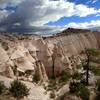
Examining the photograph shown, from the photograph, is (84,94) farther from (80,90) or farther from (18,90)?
(18,90)

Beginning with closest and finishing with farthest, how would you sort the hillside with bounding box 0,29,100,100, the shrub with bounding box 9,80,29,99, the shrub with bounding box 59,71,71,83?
the shrub with bounding box 9,80,29,99 < the hillside with bounding box 0,29,100,100 < the shrub with bounding box 59,71,71,83

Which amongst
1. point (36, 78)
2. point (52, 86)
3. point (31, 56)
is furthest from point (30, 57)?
point (52, 86)

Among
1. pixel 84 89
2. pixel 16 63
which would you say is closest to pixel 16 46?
pixel 16 63

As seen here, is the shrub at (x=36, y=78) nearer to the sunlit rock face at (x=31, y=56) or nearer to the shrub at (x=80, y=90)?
the sunlit rock face at (x=31, y=56)

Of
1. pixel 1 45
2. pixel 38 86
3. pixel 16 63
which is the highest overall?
pixel 1 45

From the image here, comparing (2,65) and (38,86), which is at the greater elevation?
(2,65)

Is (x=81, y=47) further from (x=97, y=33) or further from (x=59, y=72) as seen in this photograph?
(x=59, y=72)

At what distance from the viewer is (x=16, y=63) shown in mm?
40594

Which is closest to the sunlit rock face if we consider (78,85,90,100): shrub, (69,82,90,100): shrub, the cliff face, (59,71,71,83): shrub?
the cliff face

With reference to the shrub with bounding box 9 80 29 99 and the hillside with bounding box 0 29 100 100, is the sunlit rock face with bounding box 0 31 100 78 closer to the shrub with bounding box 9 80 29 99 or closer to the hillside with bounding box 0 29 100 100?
the hillside with bounding box 0 29 100 100

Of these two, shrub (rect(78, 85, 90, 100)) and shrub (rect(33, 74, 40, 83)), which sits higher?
shrub (rect(33, 74, 40, 83))

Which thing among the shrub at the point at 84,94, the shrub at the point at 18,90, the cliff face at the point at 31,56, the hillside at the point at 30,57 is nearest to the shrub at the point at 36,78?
the hillside at the point at 30,57

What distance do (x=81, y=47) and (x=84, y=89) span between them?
164 feet

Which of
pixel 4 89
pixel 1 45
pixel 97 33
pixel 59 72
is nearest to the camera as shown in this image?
pixel 4 89
